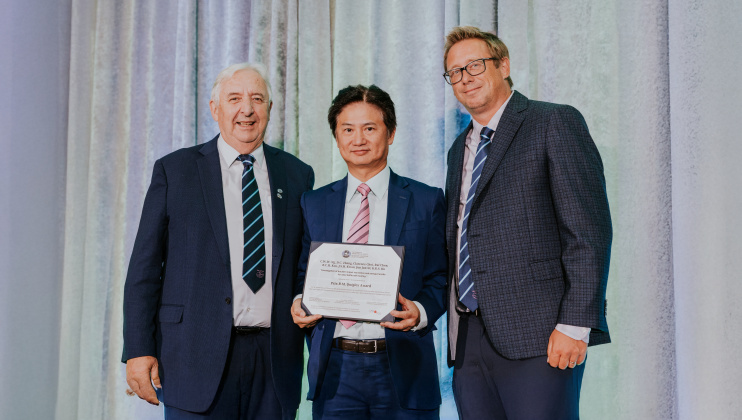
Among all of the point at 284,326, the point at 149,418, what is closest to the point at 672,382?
the point at 284,326

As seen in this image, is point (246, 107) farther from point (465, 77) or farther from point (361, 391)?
point (361, 391)

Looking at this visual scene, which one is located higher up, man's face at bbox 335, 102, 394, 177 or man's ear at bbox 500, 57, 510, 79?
man's ear at bbox 500, 57, 510, 79

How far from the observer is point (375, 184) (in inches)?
74.3

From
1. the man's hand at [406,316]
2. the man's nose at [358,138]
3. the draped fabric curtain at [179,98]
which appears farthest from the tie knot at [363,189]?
the draped fabric curtain at [179,98]

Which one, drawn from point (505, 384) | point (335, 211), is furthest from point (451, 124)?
point (505, 384)

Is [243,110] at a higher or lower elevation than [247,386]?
higher

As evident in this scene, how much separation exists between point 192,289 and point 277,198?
0.40 meters

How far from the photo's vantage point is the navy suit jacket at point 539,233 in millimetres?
1560

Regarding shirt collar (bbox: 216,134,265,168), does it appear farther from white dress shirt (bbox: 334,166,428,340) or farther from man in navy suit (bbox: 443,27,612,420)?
man in navy suit (bbox: 443,27,612,420)

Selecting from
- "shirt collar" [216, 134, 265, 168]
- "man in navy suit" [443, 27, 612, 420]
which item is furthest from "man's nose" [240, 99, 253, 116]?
"man in navy suit" [443, 27, 612, 420]

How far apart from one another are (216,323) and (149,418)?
5.17 ft

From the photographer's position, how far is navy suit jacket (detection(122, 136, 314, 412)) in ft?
5.82

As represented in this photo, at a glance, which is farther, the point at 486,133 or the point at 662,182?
the point at 662,182

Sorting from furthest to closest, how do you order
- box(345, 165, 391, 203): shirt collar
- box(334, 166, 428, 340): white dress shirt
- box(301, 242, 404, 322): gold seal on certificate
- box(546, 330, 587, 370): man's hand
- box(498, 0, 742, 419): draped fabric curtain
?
box(498, 0, 742, 419): draped fabric curtain, box(345, 165, 391, 203): shirt collar, box(334, 166, 428, 340): white dress shirt, box(301, 242, 404, 322): gold seal on certificate, box(546, 330, 587, 370): man's hand
